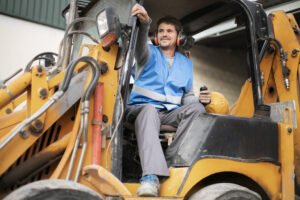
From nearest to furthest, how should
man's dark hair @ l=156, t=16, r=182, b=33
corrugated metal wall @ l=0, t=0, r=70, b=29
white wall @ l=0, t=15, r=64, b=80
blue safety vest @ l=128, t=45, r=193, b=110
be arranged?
1. blue safety vest @ l=128, t=45, r=193, b=110
2. man's dark hair @ l=156, t=16, r=182, b=33
3. white wall @ l=0, t=15, r=64, b=80
4. corrugated metal wall @ l=0, t=0, r=70, b=29

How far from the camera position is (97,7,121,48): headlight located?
8.08 ft

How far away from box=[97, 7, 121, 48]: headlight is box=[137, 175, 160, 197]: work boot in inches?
41.2

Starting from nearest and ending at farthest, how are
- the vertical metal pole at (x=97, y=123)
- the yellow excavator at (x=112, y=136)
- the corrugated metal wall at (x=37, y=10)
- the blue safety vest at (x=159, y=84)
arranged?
the yellow excavator at (x=112, y=136) → the vertical metal pole at (x=97, y=123) → the blue safety vest at (x=159, y=84) → the corrugated metal wall at (x=37, y=10)

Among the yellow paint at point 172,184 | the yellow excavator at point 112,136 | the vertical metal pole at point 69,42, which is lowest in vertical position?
the yellow paint at point 172,184

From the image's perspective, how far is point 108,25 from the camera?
247 centimetres

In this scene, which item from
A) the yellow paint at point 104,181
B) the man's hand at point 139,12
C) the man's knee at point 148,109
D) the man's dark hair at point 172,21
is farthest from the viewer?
the man's dark hair at point 172,21

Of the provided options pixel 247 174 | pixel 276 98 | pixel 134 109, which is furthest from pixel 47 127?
pixel 276 98

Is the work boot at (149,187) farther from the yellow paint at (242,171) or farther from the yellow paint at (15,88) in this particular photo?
the yellow paint at (15,88)

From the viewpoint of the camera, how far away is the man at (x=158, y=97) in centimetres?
258

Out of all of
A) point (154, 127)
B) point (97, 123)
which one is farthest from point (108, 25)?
point (154, 127)

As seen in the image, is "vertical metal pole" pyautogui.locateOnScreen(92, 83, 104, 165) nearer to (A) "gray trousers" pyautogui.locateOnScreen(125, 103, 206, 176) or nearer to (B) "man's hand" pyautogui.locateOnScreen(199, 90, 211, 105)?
(A) "gray trousers" pyautogui.locateOnScreen(125, 103, 206, 176)

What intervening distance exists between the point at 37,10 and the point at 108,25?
25.5ft

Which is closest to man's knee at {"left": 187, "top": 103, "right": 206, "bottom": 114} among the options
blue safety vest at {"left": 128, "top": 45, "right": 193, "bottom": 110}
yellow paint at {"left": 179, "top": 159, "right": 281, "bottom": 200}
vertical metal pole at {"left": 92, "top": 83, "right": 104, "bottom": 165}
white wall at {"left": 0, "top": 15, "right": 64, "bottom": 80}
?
blue safety vest at {"left": 128, "top": 45, "right": 193, "bottom": 110}

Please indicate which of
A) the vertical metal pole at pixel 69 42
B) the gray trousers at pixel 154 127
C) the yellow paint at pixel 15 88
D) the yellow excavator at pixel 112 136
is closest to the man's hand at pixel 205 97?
the yellow excavator at pixel 112 136
